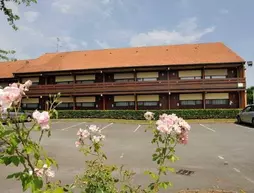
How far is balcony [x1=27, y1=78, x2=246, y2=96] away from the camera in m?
29.5

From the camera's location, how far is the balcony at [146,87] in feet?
96.8

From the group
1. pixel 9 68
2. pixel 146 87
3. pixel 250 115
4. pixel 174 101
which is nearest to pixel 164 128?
pixel 250 115

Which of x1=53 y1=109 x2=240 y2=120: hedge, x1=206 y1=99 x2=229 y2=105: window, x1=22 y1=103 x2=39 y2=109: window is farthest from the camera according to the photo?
x1=22 y1=103 x2=39 y2=109: window

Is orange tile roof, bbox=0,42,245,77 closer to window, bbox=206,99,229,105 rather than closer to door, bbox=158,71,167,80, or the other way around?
door, bbox=158,71,167,80

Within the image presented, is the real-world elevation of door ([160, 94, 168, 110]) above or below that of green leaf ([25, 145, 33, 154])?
above

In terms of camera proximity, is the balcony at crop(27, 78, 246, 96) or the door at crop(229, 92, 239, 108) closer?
the balcony at crop(27, 78, 246, 96)

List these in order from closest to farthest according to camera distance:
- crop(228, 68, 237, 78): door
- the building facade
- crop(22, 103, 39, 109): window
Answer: the building facade, crop(228, 68, 237, 78): door, crop(22, 103, 39, 109): window

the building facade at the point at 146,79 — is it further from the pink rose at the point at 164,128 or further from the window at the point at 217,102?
the pink rose at the point at 164,128

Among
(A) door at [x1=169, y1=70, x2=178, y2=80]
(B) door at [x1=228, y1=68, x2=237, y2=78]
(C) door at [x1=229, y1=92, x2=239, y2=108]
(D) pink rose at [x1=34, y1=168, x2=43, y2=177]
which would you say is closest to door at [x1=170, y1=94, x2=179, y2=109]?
(A) door at [x1=169, y1=70, x2=178, y2=80]

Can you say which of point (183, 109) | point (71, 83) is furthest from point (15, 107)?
point (71, 83)

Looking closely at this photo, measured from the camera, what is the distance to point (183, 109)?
1170 inches

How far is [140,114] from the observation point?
29344 millimetres

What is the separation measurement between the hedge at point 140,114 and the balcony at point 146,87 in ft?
9.10

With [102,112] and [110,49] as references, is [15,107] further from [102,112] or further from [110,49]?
[110,49]
